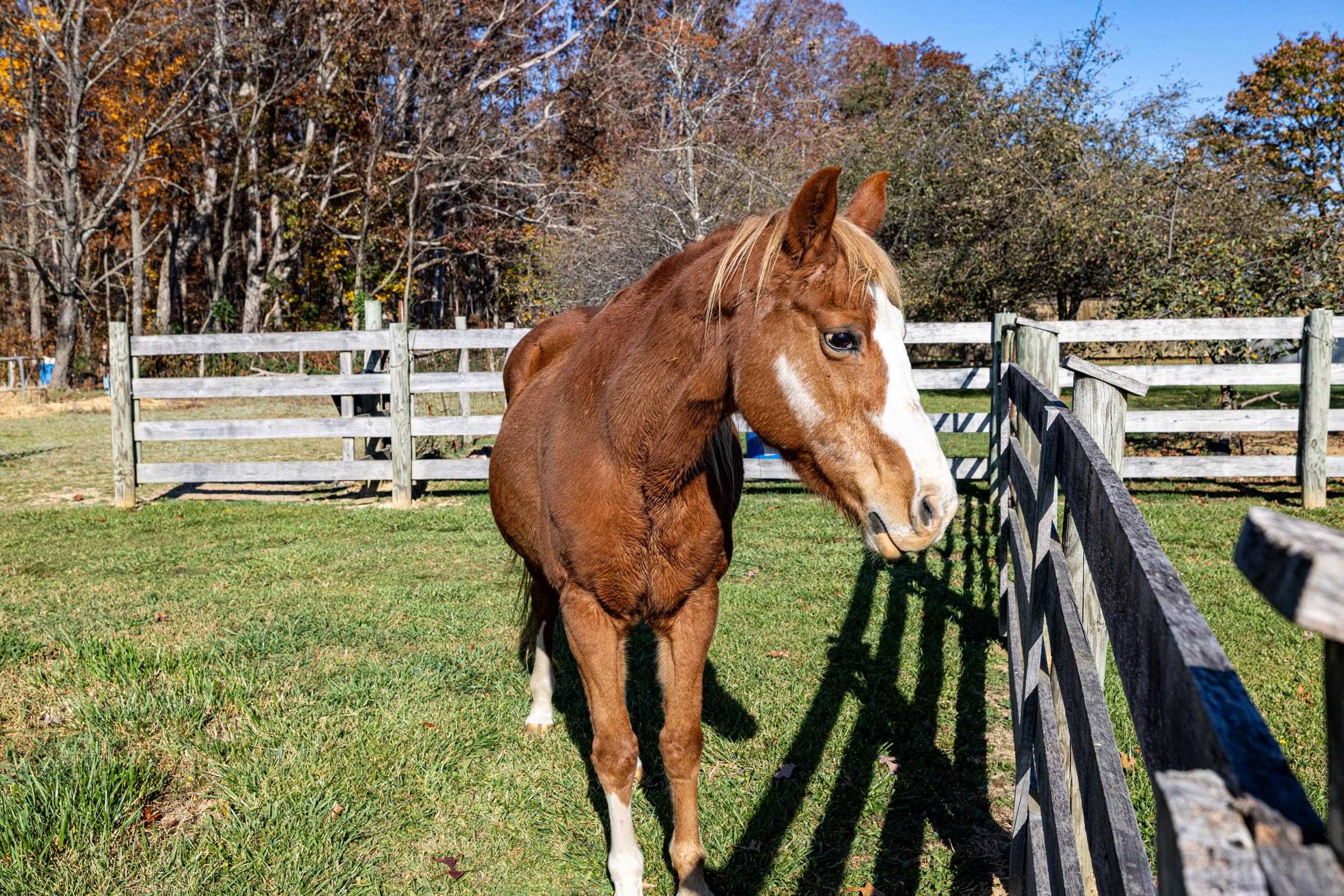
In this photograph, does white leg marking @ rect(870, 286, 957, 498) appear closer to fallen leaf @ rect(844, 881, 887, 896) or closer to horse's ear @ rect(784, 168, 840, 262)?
horse's ear @ rect(784, 168, 840, 262)

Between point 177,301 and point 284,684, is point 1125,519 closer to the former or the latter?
point 284,684

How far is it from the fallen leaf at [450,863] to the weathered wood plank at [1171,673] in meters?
2.35

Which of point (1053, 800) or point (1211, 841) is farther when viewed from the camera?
point (1053, 800)

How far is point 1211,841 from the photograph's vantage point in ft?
2.07

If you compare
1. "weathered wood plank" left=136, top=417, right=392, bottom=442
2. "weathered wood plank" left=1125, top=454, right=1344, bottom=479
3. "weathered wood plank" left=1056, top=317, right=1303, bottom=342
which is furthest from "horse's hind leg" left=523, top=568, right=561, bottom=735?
"weathered wood plank" left=1125, top=454, right=1344, bottom=479

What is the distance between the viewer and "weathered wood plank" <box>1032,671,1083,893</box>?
5.12ft

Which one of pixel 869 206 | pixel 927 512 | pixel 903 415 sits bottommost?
pixel 927 512

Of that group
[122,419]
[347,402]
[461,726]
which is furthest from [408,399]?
[461,726]

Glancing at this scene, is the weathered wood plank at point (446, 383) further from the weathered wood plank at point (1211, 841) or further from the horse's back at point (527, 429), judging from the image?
the weathered wood plank at point (1211, 841)

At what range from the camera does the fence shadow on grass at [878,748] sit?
300 cm

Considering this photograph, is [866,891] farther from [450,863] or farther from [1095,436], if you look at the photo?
[1095,436]

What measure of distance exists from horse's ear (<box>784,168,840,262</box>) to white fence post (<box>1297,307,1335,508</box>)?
7594 mm

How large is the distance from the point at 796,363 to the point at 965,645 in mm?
3237

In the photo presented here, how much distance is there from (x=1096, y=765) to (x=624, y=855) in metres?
1.93
